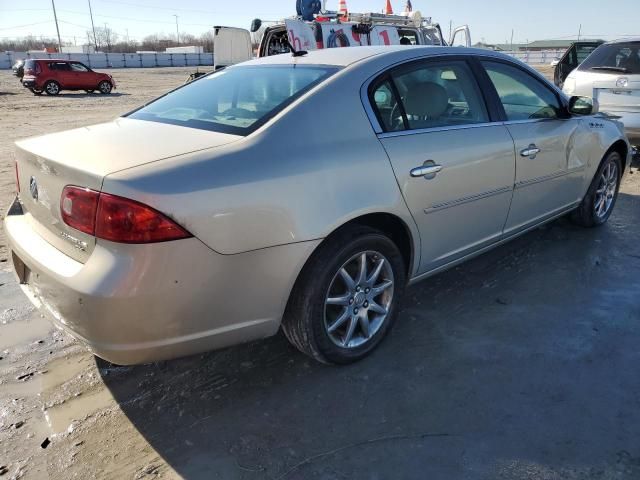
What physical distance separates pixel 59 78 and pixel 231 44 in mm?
15093

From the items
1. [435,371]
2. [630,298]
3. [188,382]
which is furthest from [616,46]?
[188,382]

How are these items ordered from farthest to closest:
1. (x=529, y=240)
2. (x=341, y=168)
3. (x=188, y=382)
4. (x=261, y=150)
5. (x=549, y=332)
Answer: (x=529, y=240), (x=549, y=332), (x=188, y=382), (x=341, y=168), (x=261, y=150)

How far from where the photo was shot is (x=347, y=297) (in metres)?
2.79

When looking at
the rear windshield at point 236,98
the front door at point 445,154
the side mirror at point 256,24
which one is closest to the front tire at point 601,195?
the front door at point 445,154

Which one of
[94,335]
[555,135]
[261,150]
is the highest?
[261,150]

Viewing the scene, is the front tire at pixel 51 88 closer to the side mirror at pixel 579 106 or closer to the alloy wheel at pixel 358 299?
the side mirror at pixel 579 106

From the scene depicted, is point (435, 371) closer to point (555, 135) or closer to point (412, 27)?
point (555, 135)

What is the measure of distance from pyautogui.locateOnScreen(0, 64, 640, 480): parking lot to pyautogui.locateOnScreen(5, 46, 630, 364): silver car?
330 mm

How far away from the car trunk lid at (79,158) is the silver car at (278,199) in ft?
0.04

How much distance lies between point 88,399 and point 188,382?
0.48 metres

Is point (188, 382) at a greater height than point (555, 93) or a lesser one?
lesser

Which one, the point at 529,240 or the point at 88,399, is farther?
the point at 529,240

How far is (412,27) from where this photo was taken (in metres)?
11.6

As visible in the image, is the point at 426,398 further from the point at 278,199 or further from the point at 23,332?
the point at 23,332
